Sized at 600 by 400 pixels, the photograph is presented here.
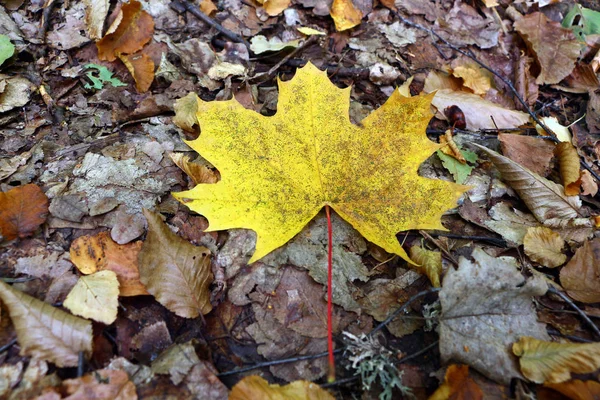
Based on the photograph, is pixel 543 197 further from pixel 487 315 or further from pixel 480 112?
pixel 487 315

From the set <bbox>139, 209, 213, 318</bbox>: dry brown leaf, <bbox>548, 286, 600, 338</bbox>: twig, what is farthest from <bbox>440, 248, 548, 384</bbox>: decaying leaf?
<bbox>139, 209, 213, 318</bbox>: dry brown leaf

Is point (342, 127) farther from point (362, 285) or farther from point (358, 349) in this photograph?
point (358, 349)

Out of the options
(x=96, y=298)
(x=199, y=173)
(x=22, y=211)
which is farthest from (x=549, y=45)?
(x=22, y=211)

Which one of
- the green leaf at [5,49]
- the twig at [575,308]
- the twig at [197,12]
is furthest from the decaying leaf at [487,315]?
the green leaf at [5,49]

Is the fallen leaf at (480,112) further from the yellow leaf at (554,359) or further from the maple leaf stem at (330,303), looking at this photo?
the yellow leaf at (554,359)

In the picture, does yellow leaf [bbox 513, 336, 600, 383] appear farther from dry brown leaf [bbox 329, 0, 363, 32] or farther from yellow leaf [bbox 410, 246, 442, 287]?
dry brown leaf [bbox 329, 0, 363, 32]

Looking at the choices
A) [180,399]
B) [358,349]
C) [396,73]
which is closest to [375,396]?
[358,349]
